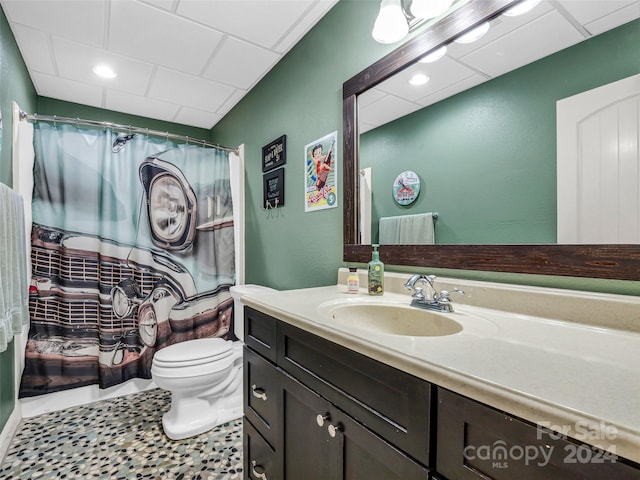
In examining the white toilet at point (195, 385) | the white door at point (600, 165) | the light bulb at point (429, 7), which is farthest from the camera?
the white toilet at point (195, 385)

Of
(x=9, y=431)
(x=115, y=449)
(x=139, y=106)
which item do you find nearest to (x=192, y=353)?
(x=115, y=449)

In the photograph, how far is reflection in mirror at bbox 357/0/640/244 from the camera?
0.81m

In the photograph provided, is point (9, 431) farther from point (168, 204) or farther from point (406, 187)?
point (406, 187)

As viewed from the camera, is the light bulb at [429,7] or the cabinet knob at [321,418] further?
the light bulb at [429,7]

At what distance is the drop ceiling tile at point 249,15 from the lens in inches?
61.6

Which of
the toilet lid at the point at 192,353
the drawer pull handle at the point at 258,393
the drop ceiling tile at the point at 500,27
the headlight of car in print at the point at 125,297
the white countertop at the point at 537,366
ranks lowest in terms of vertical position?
the toilet lid at the point at 192,353

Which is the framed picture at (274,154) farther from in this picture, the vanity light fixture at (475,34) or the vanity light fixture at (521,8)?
the vanity light fixture at (521,8)

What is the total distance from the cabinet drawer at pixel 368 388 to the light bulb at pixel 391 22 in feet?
3.98

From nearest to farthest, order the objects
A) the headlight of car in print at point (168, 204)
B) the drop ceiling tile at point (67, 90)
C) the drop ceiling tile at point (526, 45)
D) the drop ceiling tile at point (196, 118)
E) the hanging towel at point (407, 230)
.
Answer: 1. the drop ceiling tile at point (526, 45)
2. the hanging towel at point (407, 230)
3. the headlight of car in print at point (168, 204)
4. the drop ceiling tile at point (67, 90)
5. the drop ceiling tile at point (196, 118)

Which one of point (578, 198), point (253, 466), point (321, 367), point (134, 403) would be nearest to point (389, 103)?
point (578, 198)

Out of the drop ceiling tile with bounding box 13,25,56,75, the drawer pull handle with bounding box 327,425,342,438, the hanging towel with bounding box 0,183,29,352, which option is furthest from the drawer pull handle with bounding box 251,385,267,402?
the drop ceiling tile with bounding box 13,25,56,75

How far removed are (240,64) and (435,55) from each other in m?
1.47

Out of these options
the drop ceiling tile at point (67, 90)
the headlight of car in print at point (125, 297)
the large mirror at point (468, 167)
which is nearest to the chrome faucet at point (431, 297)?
the large mirror at point (468, 167)

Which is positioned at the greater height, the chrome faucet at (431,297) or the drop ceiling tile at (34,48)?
the drop ceiling tile at (34,48)
